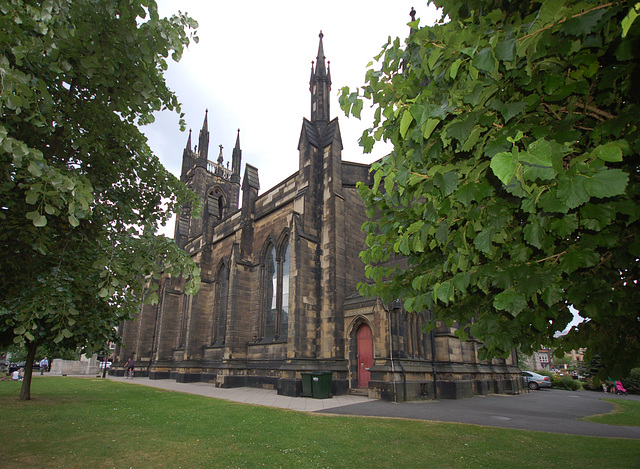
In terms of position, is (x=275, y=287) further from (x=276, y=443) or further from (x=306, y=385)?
(x=276, y=443)

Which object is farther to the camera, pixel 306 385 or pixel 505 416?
pixel 306 385

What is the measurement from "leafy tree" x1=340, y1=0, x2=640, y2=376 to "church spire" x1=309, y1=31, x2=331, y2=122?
59.2 feet

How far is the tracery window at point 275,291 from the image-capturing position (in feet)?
66.0

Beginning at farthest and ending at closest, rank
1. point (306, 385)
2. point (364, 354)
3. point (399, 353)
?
point (364, 354)
point (306, 385)
point (399, 353)

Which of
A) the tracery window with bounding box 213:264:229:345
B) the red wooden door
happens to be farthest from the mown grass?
the tracery window with bounding box 213:264:229:345

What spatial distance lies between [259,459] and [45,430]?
17.7 feet

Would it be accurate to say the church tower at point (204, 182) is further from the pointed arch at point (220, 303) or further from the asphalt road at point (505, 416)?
the asphalt road at point (505, 416)

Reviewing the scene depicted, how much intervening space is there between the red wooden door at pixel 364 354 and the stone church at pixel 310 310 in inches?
1.8

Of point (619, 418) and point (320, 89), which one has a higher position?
point (320, 89)

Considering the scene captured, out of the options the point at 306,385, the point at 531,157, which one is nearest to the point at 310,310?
the point at 306,385

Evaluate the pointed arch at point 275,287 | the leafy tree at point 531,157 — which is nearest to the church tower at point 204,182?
the pointed arch at point 275,287

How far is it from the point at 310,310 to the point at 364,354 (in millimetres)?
3298

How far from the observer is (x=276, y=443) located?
6711 millimetres

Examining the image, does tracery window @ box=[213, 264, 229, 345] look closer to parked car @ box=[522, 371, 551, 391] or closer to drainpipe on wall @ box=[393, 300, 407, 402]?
drainpipe on wall @ box=[393, 300, 407, 402]
